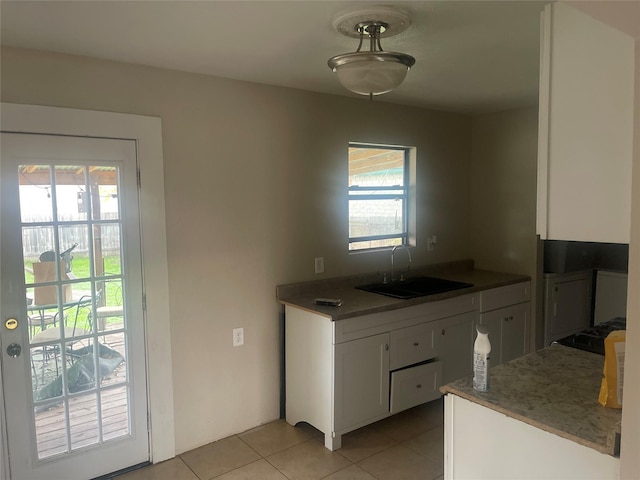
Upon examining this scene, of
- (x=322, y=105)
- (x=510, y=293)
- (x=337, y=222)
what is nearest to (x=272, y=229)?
(x=337, y=222)

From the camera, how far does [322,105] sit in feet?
11.1

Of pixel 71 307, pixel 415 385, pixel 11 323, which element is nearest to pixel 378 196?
pixel 415 385

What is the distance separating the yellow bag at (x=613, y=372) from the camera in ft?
5.03

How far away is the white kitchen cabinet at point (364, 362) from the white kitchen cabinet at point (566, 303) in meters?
1.24

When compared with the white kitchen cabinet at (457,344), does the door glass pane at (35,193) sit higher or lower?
higher

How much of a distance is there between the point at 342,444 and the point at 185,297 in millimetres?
1340

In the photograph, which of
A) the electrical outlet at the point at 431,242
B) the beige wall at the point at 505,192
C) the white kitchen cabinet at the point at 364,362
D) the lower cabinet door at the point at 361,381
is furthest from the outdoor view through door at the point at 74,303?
the beige wall at the point at 505,192

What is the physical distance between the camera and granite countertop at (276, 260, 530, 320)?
2.93 metres

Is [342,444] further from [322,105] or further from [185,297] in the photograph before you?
[322,105]

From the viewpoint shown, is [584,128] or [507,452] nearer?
[584,128]

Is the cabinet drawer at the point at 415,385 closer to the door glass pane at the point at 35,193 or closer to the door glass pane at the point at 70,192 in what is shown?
the door glass pane at the point at 70,192

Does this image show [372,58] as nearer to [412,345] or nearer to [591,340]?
[591,340]

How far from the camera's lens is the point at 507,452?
162cm

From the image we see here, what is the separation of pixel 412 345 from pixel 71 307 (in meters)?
2.08
